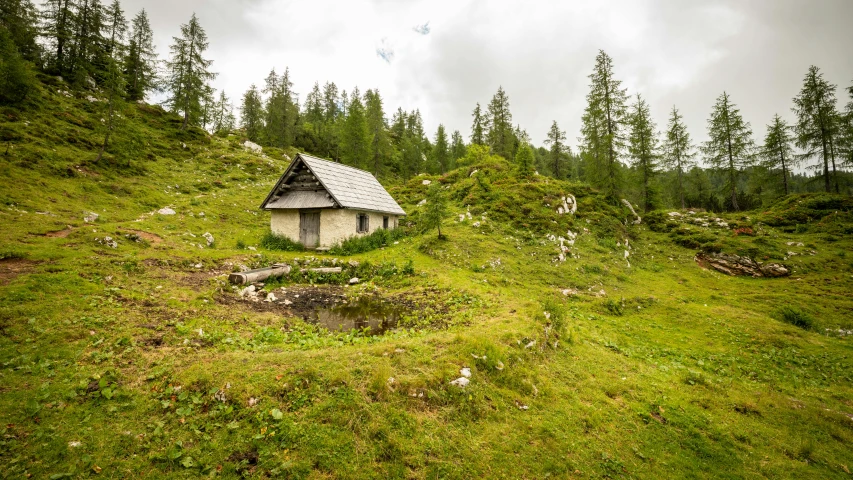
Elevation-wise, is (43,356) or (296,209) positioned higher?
Answer: (296,209)

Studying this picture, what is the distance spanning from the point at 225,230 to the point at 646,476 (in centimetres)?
2598

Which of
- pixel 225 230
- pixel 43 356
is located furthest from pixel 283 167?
pixel 43 356

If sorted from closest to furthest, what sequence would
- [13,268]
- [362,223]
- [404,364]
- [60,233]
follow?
[404,364] < [13,268] < [60,233] < [362,223]

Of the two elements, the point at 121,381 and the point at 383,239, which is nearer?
the point at 121,381

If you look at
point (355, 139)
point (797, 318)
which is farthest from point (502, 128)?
point (797, 318)

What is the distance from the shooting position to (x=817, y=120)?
103ft

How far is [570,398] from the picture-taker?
6.71 metres

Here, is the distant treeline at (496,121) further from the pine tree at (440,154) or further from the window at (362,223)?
the window at (362,223)

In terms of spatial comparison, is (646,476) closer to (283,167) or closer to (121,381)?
(121,381)

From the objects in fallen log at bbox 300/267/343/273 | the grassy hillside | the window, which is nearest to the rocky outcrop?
the grassy hillside

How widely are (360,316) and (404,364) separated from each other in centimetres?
515

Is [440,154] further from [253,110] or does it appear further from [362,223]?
[362,223]

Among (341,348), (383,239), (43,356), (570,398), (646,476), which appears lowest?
(646,476)

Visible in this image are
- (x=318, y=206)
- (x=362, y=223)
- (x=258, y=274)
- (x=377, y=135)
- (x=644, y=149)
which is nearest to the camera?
(x=258, y=274)
